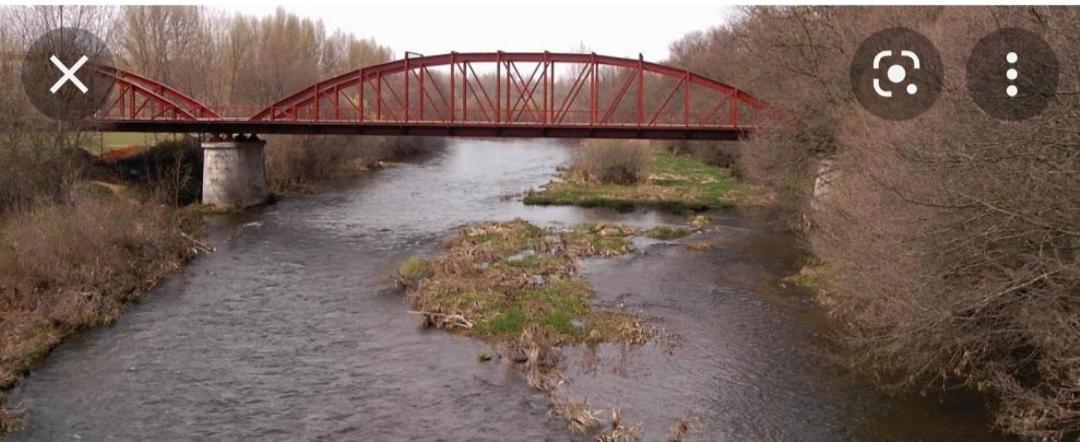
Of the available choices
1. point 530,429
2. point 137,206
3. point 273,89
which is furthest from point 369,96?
point 530,429

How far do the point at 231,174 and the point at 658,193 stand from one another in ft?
66.5

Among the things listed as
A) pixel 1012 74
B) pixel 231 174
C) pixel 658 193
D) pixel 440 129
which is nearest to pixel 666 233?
pixel 658 193

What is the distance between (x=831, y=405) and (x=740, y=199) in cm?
2687

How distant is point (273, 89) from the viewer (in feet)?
169

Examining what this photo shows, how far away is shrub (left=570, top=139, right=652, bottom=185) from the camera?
153 feet

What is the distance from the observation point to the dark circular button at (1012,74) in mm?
10742

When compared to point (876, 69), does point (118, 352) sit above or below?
below

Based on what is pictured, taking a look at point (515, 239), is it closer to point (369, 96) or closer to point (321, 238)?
point (321, 238)

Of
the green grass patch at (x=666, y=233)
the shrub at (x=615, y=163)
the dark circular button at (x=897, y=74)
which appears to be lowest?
the green grass patch at (x=666, y=233)

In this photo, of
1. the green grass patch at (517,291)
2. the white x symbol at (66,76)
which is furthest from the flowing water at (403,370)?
the white x symbol at (66,76)

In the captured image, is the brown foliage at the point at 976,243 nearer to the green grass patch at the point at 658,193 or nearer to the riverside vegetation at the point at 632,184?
the green grass patch at the point at 658,193

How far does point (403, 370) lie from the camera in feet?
49.5

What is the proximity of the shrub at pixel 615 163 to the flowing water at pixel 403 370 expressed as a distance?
2171 cm

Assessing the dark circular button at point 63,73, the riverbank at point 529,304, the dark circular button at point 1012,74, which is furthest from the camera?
the dark circular button at point 63,73
